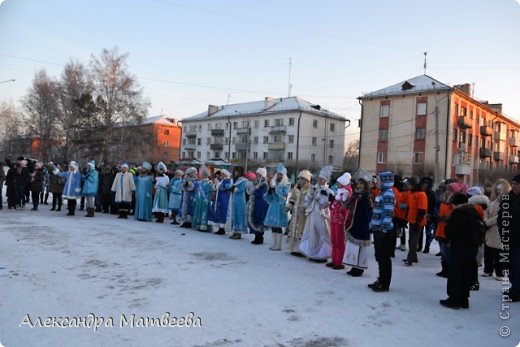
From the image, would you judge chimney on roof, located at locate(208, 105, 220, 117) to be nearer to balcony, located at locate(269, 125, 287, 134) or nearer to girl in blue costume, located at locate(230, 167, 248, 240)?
balcony, located at locate(269, 125, 287, 134)

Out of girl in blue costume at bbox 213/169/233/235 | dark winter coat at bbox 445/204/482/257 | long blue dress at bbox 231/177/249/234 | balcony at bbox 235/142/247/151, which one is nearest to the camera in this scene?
dark winter coat at bbox 445/204/482/257

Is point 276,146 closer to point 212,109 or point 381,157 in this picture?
point 212,109

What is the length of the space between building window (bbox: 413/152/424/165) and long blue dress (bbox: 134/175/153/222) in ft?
114

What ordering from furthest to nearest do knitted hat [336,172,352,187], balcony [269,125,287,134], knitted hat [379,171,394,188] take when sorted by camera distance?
balcony [269,125,287,134] → knitted hat [336,172,352,187] → knitted hat [379,171,394,188]

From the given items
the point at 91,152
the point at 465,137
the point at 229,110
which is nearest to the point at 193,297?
the point at 91,152

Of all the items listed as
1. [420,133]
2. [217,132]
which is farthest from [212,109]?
[420,133]

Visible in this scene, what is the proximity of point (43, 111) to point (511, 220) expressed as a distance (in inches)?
1787

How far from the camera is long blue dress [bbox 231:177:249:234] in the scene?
1070 centimetres

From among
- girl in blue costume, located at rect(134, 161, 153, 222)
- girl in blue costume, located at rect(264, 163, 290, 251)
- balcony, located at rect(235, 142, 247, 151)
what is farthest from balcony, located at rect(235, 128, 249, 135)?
girl in blue costume, located at rect(264, 163, 290, 251)

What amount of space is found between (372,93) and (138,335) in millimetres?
44725

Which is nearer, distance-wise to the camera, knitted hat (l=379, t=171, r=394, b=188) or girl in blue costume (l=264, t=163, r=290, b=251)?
knitted hat (l=379, t=171, r=394, b=188)

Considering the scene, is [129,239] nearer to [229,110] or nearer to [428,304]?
[428,304]

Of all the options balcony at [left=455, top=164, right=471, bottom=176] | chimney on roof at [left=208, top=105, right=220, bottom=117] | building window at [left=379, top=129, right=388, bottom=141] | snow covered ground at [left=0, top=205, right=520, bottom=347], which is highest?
chimney on roof at [left=208, top=105, right=220, bottom=117]

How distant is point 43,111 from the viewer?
42594 mm
